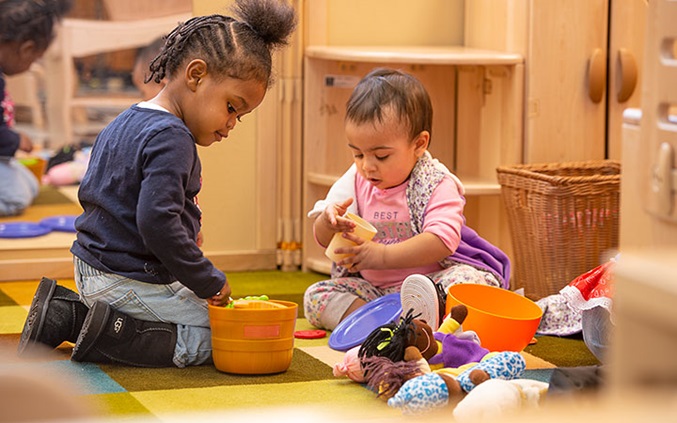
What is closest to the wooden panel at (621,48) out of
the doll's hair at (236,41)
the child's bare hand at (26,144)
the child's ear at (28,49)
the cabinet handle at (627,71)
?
the cabinet handle at (627,71)

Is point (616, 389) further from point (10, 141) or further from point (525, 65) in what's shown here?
point (10, 141)

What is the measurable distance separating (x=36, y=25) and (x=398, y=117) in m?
1.47

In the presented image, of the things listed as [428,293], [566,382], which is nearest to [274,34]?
[428,293]

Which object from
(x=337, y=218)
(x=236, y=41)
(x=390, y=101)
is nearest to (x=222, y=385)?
(x=337, y=218)

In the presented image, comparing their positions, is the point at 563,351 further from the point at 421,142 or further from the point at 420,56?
the point at 420,56

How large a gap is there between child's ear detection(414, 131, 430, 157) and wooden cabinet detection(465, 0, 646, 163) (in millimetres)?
456

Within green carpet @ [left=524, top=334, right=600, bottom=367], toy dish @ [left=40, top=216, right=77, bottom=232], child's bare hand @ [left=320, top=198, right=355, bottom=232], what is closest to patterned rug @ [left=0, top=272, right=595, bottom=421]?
green carpet @ [left=524, top=334, right=600, bottom=367]

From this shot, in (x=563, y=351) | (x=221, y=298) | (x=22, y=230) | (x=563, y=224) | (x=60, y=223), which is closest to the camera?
(x=221, y=298)

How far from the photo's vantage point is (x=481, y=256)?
2.30 metres

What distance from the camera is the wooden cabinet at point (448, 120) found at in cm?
269

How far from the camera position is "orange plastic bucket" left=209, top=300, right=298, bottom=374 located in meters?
1.80

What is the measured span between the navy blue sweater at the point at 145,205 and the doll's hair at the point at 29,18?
1.38 metres

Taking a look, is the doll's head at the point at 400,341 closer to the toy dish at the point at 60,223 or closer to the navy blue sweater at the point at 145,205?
the navy blue sweater at the point at 145,205

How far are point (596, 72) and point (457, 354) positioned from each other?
111cm
